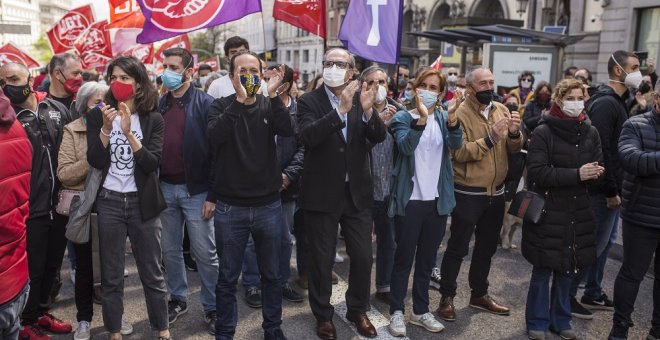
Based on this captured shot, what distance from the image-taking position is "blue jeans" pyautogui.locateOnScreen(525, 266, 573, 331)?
4.11 metres

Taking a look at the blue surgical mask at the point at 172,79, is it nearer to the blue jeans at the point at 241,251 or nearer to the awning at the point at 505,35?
the blue jeans at the point at 241,251

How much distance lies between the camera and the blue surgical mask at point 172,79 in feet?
13.1

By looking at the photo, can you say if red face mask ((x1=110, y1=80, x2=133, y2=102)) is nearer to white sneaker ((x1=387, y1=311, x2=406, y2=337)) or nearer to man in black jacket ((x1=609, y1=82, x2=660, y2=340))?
white sneaker ((x1=387, y1=311, x2=406, y2=337))

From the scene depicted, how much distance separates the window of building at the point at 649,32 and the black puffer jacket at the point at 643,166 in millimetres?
14374

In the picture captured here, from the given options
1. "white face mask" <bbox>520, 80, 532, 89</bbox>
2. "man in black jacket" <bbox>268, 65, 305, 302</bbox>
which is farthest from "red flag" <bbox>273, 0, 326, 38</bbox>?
"white face mask" <bbox>520, 80, 532, 89</bbox>

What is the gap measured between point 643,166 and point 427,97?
1.56 metres

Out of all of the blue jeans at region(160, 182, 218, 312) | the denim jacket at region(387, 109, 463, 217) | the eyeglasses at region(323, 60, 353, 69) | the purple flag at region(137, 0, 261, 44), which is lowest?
the blue jeans at region(160, 182, 218, 312)

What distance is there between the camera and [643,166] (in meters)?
3.80

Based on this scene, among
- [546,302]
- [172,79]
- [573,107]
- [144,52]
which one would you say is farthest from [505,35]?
[172,79]

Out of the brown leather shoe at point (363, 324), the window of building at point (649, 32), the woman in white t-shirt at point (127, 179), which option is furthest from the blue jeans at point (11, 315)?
the window of building at point (649, 32)

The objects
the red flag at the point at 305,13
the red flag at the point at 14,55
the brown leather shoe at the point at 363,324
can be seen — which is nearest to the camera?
the brown leather shoe at the point at 363,324

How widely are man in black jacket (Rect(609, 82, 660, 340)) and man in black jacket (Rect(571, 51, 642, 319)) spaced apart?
47cm

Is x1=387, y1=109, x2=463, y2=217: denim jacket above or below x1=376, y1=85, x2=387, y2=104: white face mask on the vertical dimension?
below

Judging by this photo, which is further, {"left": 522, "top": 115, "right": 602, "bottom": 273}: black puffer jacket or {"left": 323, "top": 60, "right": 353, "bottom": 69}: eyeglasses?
{"left": 522, "top": 115, "right": 602, "bottom": 273}: black puffer jacket
